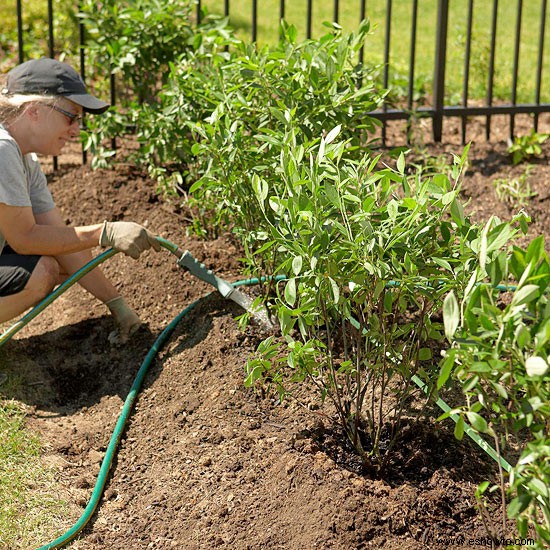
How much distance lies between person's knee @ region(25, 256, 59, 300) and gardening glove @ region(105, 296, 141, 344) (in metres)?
0.28

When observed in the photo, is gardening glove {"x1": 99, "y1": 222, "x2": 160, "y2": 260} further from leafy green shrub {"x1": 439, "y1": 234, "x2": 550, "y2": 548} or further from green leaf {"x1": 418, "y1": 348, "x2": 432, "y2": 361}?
leafy green shrub {"x1": 439, "y1": 234, "x2": 550, "y2": 548}

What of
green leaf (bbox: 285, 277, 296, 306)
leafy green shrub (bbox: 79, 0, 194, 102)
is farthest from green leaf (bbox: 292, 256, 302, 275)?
leafy green shrub (bbox: 79, 0, 194, 102)

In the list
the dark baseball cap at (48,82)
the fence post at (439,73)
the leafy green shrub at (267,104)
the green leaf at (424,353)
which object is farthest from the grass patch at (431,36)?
the green leaf at (424,353)

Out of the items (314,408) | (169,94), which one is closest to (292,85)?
(169,94)

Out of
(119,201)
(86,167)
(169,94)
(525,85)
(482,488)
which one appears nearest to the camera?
(482,488)

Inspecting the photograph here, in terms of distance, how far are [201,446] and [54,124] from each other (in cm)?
149

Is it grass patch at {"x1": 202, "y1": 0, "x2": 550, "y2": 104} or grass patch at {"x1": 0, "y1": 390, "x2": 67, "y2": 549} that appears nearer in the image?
grass patch at {"x1": 0, "y1": 390, "x2": 67, "y2": 549}

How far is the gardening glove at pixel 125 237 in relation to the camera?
3604mm

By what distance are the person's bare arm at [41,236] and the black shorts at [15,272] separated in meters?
0.08

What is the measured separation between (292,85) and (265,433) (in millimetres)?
1373

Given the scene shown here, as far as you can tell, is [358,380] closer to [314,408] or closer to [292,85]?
[314,408]

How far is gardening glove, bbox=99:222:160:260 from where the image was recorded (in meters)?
3.60

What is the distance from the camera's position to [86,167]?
5098mm

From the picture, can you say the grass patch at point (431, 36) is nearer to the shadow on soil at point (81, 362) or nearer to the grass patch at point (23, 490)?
the shadow on soil at point (81, 362)
